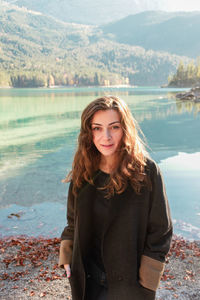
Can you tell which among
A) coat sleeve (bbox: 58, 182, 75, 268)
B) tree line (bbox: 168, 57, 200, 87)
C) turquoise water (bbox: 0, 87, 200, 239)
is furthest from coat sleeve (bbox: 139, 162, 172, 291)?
tree line (bbox: 168, 57, 200, 87)

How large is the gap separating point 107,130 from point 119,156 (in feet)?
0.72

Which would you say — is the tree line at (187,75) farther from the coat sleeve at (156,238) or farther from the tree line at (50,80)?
the coat sleeve at (156,238)

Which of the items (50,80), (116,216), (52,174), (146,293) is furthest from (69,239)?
(50,80)

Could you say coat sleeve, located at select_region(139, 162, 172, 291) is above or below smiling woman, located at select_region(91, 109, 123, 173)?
below

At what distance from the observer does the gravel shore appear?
12.0ft

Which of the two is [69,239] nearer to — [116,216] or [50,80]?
[116,216]

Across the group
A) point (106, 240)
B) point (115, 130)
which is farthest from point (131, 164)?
point (106, 240)

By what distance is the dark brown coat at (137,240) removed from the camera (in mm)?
1785

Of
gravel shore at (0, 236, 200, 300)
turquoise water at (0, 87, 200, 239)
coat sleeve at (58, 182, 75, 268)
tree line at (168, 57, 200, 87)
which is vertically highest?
tree line at (168, 57, 200, 87)

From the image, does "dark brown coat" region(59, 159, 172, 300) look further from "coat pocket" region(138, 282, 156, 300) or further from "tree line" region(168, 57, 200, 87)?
"tree line" region(168, 57, 200, 87)

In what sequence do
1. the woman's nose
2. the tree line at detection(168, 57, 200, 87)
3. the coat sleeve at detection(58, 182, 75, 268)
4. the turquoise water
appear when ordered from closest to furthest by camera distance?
the woman's nose → the coat sleeve at detection(58, 182, 75, 268) → the turquoise water → the tree line at detection(168, 57, 200, 87)

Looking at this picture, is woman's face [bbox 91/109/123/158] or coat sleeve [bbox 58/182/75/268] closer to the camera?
woman's face [bbox 91/109/123/158]

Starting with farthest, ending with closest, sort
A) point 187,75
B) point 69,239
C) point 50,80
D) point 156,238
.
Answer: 1. point 50,80
2. point 187,75
3. point 69,239
4. point 156,238

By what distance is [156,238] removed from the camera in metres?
1.79
